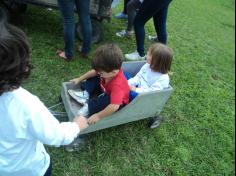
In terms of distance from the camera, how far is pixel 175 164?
2.64 meters

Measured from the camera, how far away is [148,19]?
349 cm

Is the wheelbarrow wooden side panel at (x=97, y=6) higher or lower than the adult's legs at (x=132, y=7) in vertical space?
higher

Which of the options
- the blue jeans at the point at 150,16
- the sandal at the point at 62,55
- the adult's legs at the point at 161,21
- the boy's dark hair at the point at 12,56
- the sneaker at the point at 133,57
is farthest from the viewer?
the sneaker at the point at 133,57

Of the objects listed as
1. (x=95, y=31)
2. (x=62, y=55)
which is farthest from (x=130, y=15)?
(x=62, y=55)

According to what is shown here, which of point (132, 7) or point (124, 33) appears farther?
point (124, 33)

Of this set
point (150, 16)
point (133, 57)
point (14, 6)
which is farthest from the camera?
point (14, 6)

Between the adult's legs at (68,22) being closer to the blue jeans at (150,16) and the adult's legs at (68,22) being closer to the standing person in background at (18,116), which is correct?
the blue jeans at (150,16)

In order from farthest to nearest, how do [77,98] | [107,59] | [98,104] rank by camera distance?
[77,98] → [98,104] → [107,59]

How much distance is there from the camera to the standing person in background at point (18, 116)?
3.70 ft

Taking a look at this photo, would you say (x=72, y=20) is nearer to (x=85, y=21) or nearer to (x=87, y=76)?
(x=85, y=21)

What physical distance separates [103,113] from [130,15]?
2.25 metres

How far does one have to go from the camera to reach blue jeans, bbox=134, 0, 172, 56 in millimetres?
3265

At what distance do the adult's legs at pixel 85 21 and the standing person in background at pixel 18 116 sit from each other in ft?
6.13

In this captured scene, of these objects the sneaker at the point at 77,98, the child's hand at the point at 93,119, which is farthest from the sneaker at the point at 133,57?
the child's hand at the point at 93,119
